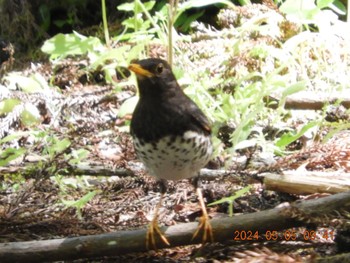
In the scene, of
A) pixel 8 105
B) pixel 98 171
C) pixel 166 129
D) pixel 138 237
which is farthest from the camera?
pixel 8 105

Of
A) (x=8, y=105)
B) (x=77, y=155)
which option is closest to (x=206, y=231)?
(x=77, y=155)

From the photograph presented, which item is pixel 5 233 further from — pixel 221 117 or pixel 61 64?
pixel 61 64

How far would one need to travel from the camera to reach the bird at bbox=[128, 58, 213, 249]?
2.55m

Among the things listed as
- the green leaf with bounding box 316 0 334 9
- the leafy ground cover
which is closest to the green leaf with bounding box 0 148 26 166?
the leafy ground cover

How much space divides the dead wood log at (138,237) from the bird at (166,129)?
0.89ft

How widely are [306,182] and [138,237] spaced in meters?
0.84

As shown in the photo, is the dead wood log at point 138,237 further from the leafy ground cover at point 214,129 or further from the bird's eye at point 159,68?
the bird's eye at point 159,68

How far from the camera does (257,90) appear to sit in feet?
12.6

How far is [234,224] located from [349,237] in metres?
0.38

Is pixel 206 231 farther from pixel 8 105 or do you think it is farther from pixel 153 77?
pixel 8 105

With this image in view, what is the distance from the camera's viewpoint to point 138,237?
2.20 metres

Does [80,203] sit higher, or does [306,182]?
[306,182]

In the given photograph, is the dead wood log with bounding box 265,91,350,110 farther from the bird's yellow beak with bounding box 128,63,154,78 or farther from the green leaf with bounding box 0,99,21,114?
the green leaf with bounding box 0,99,21,114

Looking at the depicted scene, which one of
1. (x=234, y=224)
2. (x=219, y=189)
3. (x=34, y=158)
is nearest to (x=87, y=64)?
(x=34, y=158)
